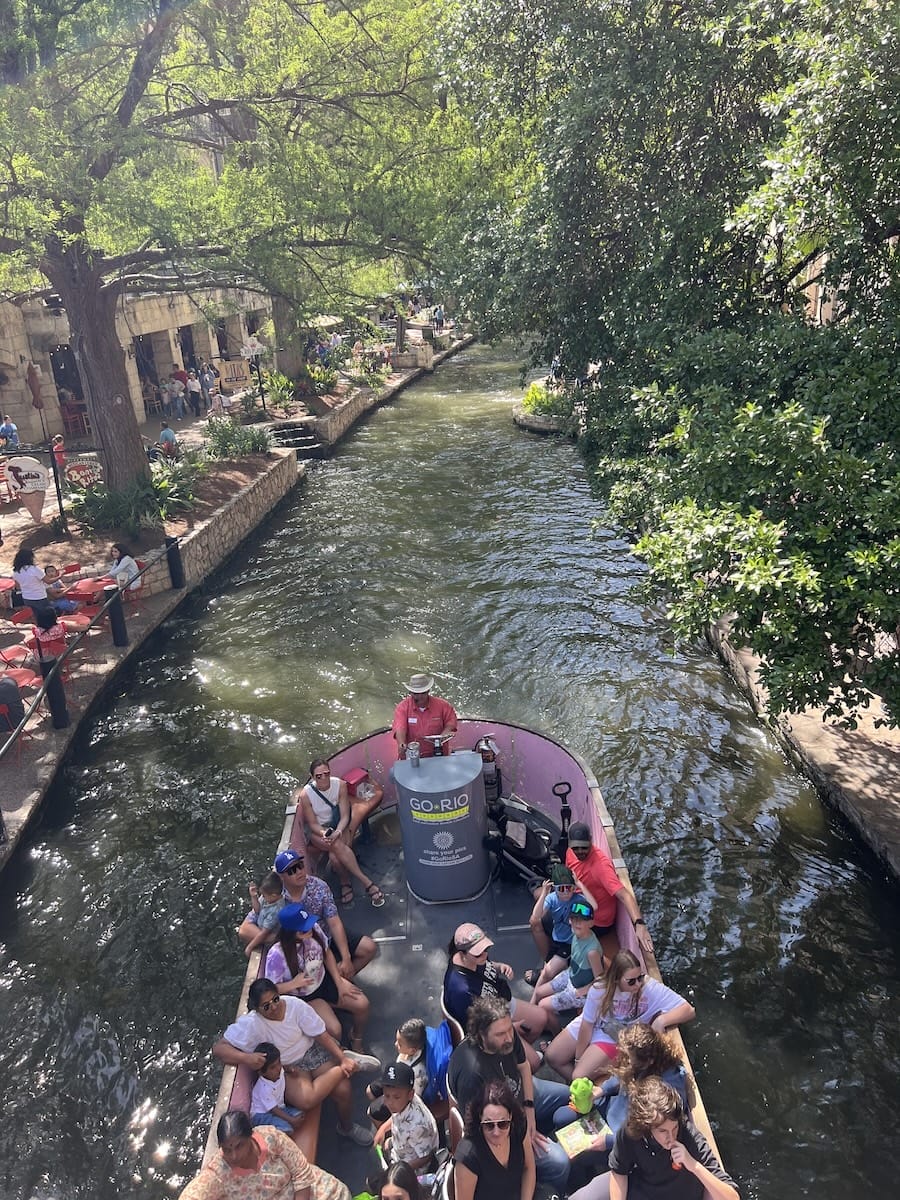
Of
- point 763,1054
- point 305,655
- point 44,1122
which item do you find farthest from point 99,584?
point 763,1054

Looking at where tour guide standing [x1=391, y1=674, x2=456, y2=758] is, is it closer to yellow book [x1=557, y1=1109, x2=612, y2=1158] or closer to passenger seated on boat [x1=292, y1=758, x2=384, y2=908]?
passenger seated on boat [x1=292, y1=758, x2=384, y2=908]

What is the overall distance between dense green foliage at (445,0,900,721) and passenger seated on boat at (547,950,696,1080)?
98.7 inches

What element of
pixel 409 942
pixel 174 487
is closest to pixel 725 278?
pixel 409 942

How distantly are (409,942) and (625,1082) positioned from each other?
278 cm

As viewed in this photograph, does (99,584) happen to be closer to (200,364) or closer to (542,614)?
(542,614)

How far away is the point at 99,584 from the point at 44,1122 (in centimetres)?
873

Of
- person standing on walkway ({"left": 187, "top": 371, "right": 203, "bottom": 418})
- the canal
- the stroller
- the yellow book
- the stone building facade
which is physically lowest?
the canal

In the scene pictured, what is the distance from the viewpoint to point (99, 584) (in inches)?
543

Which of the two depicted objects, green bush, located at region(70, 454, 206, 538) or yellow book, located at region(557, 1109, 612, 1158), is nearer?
yellow book, located at region(557, 1109, 612, 1158)

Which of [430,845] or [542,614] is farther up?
[430,845]

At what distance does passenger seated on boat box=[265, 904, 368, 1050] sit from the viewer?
583 cm

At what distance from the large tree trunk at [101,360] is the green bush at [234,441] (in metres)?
3.95

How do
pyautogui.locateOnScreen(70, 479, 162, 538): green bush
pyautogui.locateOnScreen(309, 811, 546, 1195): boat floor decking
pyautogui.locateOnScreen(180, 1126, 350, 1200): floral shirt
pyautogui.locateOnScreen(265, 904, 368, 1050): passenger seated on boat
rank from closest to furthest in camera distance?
pyautogui.locateOnScreen(180, 1126, 350, 1200): floral shirt → pyautogui.locateOnScreen(265, 904, 368, 1050): passenger seated on boat → pyautogui.locateOnScreen(309, 811, 546, 1195): boat floor decking → pyautogui.locateOnScreen(70, 479, 162, 538): green bush

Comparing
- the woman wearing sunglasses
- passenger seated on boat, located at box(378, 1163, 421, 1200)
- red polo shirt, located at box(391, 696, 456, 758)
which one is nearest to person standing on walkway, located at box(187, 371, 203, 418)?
red polo shirt, located at box(391, 696, 456, 758)
